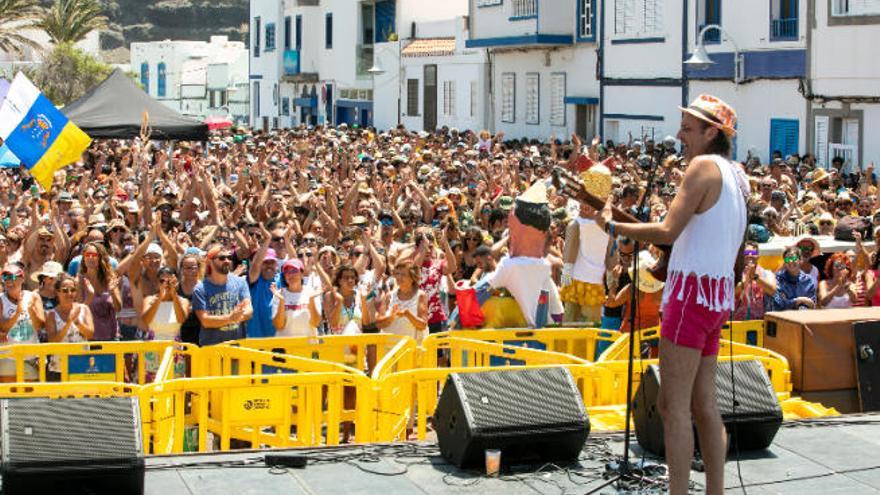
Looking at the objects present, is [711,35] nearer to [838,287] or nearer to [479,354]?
[838,287]

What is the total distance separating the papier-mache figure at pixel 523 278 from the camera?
33.2ft

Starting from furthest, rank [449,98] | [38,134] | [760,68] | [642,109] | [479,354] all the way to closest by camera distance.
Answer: [449,98] → [642,109] → [760,68] → [38,134] → [479,354]

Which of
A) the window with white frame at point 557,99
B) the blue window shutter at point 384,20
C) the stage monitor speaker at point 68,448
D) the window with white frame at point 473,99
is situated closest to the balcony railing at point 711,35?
the window with white frame at point 557,99

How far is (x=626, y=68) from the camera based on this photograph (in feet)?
106

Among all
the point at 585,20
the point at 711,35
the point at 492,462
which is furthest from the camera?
the point at 585,20

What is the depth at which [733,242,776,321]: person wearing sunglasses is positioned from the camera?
420 inches

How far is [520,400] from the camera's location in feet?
23.5

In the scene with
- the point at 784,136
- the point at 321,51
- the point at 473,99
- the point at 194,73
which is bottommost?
the point at 784,136

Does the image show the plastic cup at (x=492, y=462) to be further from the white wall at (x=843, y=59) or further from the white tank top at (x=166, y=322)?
the white wall at (x=843, y=59)

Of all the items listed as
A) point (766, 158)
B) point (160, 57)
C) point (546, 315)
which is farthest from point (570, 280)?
point (160, 57)

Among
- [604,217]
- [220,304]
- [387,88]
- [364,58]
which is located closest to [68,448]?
[604,217]

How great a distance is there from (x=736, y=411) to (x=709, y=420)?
1.32 m

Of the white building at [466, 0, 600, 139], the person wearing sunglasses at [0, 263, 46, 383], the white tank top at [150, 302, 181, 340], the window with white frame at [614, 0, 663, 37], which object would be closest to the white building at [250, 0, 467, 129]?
the white building at [466, 0, 600, 139]

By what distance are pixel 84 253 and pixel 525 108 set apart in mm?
27805
